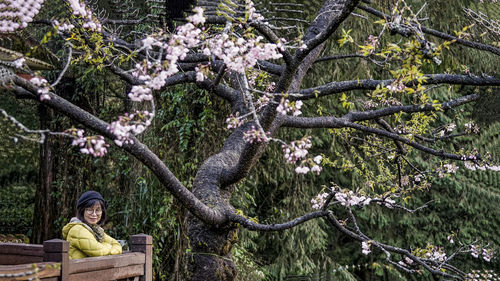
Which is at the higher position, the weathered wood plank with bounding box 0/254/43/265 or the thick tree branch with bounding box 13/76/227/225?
the thick tree branch with bounding box 13/76/227/225

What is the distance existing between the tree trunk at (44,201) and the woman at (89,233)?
12.3 ft

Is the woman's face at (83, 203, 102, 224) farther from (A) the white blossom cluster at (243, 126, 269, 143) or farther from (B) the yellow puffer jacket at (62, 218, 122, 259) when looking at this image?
(A) the white blossom cluster at (243, 126, 269, 143)

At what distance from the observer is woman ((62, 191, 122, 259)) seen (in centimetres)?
305

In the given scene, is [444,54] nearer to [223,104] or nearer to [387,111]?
[387,111]

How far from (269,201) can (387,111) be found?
15.6 ft

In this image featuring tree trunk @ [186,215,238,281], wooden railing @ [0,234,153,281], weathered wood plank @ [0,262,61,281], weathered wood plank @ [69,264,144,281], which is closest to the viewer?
weathered wood plank @ [0,262,61,281]

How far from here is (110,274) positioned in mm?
2902

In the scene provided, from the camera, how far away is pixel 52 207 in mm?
6902

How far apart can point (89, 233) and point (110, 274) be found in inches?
12.7

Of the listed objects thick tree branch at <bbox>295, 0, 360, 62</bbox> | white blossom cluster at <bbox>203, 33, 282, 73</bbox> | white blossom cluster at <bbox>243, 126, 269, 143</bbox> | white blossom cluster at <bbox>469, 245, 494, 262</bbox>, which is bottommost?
white blossom cluster at <bbox>469, 245, 494, 262</bbox>

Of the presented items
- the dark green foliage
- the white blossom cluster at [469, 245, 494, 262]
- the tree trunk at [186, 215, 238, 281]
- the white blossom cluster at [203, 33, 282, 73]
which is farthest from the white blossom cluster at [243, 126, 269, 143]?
the dark green foliage

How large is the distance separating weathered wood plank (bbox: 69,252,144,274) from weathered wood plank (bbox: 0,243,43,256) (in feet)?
1.36

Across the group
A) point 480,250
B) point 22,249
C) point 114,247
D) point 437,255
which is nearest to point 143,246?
point 114,247

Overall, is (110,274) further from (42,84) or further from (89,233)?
(42,84)
